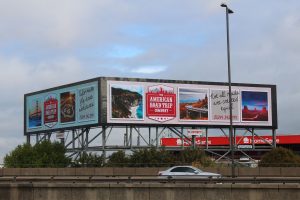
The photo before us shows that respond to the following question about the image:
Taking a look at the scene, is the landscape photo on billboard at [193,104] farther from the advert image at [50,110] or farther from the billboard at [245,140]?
the advert image at [50,110]

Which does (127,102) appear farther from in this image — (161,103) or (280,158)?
(280,158)

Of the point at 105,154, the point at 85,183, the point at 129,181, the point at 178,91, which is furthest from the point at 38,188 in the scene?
the point at 178,91

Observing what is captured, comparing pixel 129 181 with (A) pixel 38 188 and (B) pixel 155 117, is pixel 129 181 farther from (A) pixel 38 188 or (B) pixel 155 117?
(B) pixel 155 117

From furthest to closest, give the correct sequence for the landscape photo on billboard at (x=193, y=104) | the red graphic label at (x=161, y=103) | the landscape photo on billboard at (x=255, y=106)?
the landscape photo on billboard at (x=255, y=106) → the landscape photo on billboard at (x=193, y=104) → the red graphic label at (x=161, y=103)

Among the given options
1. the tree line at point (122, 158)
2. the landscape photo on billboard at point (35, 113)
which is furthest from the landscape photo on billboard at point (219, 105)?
the landscape photo on billboard at point (35, 113)

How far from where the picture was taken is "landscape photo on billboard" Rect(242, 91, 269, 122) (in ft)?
291

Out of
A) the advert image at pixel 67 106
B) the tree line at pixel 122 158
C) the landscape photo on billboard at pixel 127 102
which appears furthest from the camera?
the advert image at pixel 67 106

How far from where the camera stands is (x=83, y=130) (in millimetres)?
83625

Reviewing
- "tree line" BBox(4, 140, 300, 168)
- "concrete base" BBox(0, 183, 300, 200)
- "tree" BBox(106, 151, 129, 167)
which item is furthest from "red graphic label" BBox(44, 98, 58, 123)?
"concrete base" BBox(0, 183, 300, 200)

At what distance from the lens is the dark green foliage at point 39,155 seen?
79938 mm

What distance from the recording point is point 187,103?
3324 inches

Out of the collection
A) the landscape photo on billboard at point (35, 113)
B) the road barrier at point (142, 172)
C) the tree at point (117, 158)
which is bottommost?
the road barrier at point (142, 172)

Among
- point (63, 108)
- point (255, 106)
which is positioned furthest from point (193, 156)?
point (63, 108)

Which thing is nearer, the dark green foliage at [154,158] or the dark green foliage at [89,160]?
the dark green foliage at [154,158]
